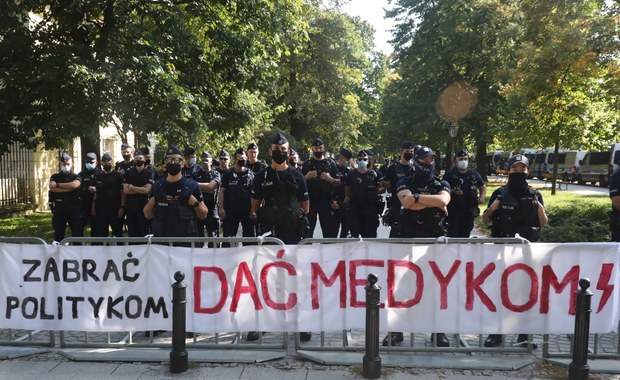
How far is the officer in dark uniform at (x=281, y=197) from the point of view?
19.8 feet

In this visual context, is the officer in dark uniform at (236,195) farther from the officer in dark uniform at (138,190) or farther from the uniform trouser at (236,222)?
the officer in dark uniform at (138,190)

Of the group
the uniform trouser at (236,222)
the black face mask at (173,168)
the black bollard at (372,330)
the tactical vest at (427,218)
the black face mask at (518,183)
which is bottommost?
the black bollard at (372,330)

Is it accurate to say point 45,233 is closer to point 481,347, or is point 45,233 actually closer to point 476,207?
point 476,207

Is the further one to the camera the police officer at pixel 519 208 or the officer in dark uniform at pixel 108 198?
the officer in dark uniform at pixel 108 198

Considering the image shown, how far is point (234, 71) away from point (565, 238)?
8987 mm

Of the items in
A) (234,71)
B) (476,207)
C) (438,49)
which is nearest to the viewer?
(476,207)

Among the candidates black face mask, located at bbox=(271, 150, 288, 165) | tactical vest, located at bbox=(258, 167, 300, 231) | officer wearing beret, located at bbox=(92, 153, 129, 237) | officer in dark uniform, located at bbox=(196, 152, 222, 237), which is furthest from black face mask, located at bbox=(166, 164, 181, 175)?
officer wearing beret, located at bbox=(92, 153, 129, 237)

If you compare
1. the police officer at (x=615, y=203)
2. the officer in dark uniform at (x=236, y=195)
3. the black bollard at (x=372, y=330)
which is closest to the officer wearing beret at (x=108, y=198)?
the officer in dark uniform at (x=236, y=195)

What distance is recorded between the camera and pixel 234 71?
46.8ft

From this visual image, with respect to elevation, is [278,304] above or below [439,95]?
below

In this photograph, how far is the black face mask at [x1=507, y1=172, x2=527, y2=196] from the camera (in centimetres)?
583

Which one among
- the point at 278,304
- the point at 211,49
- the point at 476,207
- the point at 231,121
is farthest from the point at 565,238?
the point at 211,49

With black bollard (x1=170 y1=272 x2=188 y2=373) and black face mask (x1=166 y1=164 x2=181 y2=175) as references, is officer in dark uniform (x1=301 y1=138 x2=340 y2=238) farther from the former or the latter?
black bollard (x1=170 y1=272 x2=188 y2=373)

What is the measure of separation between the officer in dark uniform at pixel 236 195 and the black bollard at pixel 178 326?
12.5 feet
